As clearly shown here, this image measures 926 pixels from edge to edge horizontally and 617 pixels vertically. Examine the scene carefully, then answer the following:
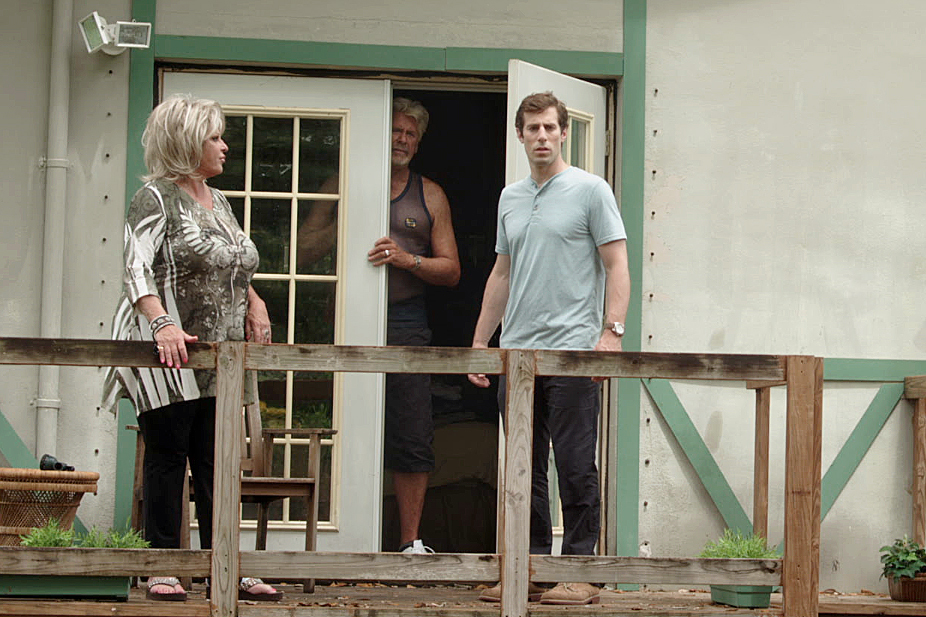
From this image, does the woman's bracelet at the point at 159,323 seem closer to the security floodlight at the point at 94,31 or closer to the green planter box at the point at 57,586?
the green planter box at the point at 57,586

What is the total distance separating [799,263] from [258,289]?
245 centimetres

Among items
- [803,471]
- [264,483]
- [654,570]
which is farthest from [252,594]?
[803,471]

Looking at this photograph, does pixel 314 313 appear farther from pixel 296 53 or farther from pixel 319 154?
pixel 296 53

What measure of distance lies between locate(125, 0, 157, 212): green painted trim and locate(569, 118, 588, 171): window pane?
1.87 meters

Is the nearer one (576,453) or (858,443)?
(576,453)

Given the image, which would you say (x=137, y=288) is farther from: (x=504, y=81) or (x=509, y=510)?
(x=504, y=81)

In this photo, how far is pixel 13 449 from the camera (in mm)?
5902

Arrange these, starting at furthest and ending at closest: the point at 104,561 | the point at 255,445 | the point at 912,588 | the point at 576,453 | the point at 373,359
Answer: the point at 912,588
the point at 255,445
the point at 576,453
the point at 373,359
the point at 104,561

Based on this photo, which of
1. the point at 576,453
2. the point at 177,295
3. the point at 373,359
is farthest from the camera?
the point at 576,453

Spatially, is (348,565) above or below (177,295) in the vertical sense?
below

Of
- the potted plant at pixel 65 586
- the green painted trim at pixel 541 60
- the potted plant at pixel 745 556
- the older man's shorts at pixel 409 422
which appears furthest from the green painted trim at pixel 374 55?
the potted plant at pixel 65 586

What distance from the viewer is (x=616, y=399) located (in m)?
6.24

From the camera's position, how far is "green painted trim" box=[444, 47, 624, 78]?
20.5 feet

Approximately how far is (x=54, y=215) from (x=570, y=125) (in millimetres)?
2284
